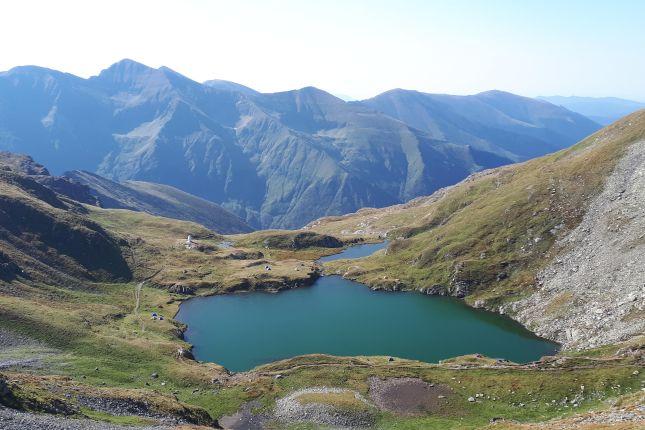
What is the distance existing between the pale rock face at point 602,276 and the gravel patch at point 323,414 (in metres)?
51.1

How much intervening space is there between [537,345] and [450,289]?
4040cm

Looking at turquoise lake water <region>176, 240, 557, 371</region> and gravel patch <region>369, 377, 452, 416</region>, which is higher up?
gravel patch <region>369, 377, 452, 416</region>

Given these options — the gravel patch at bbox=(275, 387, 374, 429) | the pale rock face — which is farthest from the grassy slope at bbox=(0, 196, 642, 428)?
the pale rock face

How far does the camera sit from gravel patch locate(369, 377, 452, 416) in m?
70.8

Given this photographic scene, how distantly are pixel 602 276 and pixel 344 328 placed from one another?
6058 centimetres

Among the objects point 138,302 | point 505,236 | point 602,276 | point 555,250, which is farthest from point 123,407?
point 505,236

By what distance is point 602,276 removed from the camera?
368 feet

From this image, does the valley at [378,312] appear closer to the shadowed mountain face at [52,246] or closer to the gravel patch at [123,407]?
the gravel patch at [123,407]

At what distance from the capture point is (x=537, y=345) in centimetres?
10731

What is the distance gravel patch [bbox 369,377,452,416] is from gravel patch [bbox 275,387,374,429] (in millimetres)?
2933

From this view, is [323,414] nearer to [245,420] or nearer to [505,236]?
[245,420]

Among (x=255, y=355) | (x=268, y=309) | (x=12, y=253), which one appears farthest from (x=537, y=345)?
(x=12, y=253)

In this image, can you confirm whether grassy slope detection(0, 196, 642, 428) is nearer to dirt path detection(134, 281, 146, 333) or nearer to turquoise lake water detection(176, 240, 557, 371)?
dirt path detection(134, 281, 146, 333)

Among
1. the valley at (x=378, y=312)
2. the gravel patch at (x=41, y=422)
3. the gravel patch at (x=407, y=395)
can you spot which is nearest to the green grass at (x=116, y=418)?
the valley at (x=378, y=312)
